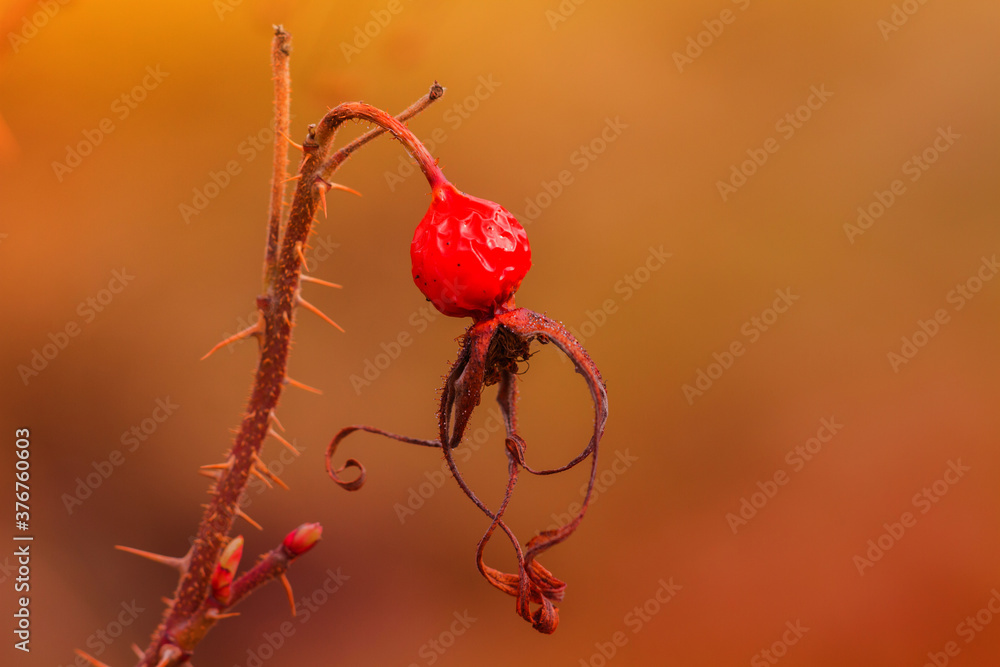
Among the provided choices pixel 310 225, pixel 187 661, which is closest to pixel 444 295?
pixel 310 225

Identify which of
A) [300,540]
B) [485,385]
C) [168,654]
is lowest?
[168,654]

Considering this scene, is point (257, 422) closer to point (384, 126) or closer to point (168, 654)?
point (168, 654)

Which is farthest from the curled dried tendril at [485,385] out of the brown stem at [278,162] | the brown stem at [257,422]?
the brown stem at [278,162]

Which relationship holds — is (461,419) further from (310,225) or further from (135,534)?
(135,534)

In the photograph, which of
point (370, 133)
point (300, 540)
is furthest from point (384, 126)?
point (300, 540)

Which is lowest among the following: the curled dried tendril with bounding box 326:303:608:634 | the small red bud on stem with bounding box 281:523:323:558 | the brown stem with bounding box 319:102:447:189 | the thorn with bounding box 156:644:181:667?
the thorn with bounding box 156:644:181:667

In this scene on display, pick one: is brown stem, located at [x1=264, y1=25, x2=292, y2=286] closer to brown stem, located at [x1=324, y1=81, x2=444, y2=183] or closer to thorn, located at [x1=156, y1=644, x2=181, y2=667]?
brown stem, located at [x1=324, y1=81, x2=444, y2=183]

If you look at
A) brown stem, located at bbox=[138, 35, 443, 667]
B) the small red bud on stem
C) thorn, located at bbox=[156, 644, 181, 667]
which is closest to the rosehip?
brown stem, located at bbox=[138, 35, 443, 667]

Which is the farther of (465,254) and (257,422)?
(257,422)

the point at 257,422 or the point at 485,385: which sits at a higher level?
the point at 485,385
